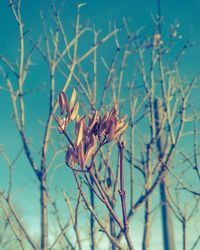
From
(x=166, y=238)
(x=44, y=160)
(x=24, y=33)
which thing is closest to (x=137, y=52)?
(x=24, y=33)

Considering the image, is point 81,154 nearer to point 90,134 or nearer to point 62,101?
point 90,134

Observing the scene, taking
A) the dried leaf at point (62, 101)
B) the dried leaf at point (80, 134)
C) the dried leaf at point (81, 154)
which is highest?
the dried leaf at point (62, 101)

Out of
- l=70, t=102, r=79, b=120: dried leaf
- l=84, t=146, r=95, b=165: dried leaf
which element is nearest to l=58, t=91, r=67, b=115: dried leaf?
l=70, t=102, r=79, b=120: dried leaf

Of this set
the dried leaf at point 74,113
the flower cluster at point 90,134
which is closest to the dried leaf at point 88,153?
the flower cluster at point 90,134

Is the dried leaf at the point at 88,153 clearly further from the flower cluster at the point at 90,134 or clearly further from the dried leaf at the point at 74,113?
the dried leaf at the point at 74,113

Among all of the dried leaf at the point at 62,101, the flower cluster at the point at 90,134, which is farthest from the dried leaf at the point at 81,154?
the dried leaf at the point at 62,101

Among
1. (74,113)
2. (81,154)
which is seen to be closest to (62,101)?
(74,113)

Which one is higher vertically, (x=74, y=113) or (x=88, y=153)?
(x=74, y=113)

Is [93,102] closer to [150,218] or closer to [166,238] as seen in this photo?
[150,218]

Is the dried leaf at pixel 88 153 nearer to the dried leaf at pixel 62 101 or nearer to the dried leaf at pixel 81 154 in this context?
the dried leaf at pixel 81 154

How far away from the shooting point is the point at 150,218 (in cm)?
276

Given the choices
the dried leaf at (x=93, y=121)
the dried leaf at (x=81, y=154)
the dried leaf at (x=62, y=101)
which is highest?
the dried leaf at (x=62, y=101)

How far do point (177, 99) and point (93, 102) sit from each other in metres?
0.91

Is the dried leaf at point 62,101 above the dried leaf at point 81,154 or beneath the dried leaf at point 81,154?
above
